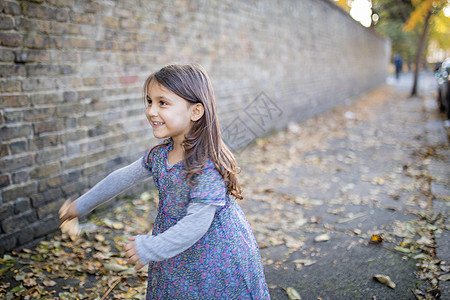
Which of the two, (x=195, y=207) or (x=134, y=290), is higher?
(x=195, y=207)

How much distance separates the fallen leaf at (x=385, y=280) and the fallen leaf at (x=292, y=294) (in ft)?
1.97

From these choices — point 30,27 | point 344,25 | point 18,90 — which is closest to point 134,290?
point 18,90

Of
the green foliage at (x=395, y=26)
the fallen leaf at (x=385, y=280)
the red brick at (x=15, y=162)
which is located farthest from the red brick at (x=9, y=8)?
the green foliage at (x=395, y=26)

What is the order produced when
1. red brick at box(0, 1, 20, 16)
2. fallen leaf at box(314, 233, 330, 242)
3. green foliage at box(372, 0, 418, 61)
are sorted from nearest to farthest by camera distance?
red brick at box(0, 1, 20, 16) → fallen leaf at box(314, 233, 330, 242) → green foliage at box(372, 0, 418, 61)

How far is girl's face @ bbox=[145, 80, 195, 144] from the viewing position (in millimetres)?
1489

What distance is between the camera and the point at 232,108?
236 inches

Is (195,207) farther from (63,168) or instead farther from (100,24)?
(100,24)

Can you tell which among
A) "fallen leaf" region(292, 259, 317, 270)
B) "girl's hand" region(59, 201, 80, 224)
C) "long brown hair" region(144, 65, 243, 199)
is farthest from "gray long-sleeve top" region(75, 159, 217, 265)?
"fallen leaf" region(292, 259, 317, 270)

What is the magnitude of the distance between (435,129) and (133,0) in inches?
267

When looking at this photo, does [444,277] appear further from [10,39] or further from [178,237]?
[10,39]

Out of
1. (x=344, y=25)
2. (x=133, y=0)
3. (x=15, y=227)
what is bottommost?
(x=15, y=227)

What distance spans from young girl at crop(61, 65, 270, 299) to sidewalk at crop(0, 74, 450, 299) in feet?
3.08

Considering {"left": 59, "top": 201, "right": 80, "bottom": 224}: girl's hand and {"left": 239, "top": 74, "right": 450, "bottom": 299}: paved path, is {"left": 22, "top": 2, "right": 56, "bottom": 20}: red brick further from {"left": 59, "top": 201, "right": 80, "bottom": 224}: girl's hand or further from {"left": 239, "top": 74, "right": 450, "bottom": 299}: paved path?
{"left": 239, "top": 74, "right": 450, "bottom": 299}: paved path

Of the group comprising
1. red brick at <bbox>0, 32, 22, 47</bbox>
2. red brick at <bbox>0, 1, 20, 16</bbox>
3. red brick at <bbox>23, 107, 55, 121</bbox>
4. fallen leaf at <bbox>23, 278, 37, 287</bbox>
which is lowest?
fallen leaf at <bbox>23, 278, 37, 287</bbox>
